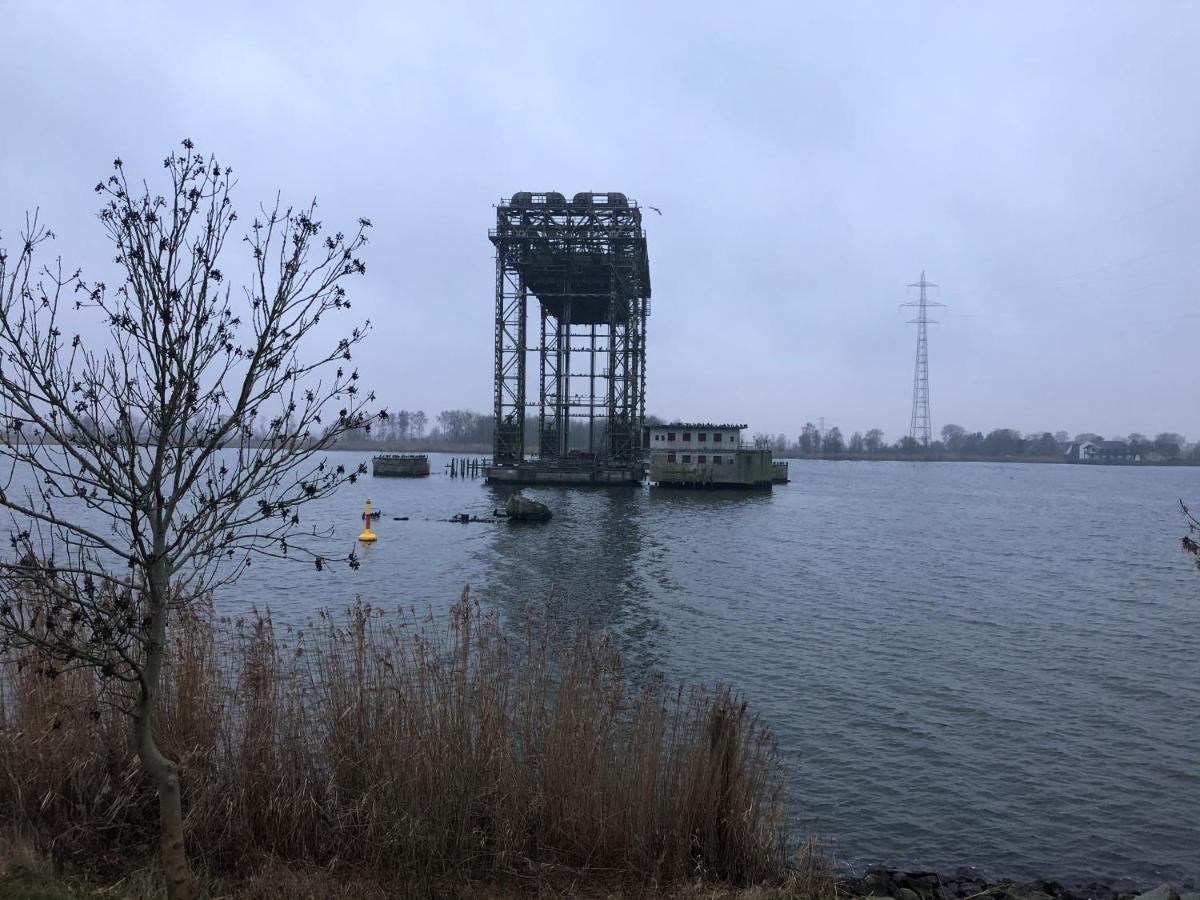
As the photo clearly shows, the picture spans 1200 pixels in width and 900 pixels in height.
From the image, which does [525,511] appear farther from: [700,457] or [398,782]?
[398,782]

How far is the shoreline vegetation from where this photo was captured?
6.62 m

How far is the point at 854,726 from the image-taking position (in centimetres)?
1346

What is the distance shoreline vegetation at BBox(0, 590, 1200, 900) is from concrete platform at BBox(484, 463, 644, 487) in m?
62.9

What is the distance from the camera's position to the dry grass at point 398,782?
6.74 meters

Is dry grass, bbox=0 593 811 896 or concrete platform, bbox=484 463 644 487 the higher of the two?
concrete platform, bbox=484 463 644 487

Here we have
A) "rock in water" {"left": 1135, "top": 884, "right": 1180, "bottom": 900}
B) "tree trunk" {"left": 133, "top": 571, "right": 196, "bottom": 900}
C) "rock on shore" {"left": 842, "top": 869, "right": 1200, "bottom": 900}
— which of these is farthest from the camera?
"rock on shore" {"left": 842, "top": 869, "right": 1200, "bottom": 900}

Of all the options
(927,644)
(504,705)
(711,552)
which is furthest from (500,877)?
(711,552)

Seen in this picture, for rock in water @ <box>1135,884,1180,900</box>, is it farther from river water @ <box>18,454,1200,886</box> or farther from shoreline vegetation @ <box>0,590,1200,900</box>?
river water @ <box>18,454,1200,886</box>

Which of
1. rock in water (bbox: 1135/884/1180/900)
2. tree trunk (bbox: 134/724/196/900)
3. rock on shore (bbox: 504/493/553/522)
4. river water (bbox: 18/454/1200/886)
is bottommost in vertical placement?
river water (bbox: 18/454/1200/886)

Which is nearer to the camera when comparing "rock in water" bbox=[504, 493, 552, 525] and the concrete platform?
"rock in water" bbox=[504, 493, 552, 525]

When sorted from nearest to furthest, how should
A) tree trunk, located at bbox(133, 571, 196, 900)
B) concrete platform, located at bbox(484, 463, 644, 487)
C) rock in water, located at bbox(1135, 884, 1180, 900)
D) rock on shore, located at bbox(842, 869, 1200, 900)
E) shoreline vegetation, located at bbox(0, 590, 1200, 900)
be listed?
tree trunk, located at bbox(133, 571, 196, 900) → shoreline vegetation, located at bbox(0, 590, 1200, 900) → rock in water, located at bbox(1135, 884, 1180, 900) → rock on shore, located at bbox(842, 869, 1200, 900) → concrete platform, located at bbox(484, 463, 644, 487)

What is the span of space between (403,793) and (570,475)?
6425 centimetres

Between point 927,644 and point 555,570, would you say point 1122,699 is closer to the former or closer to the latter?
point 927,644

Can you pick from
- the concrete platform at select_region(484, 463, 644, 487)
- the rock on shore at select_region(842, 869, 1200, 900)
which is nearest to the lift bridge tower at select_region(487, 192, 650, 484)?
the concrete platform at select_region(484, 463, 644, 487)
